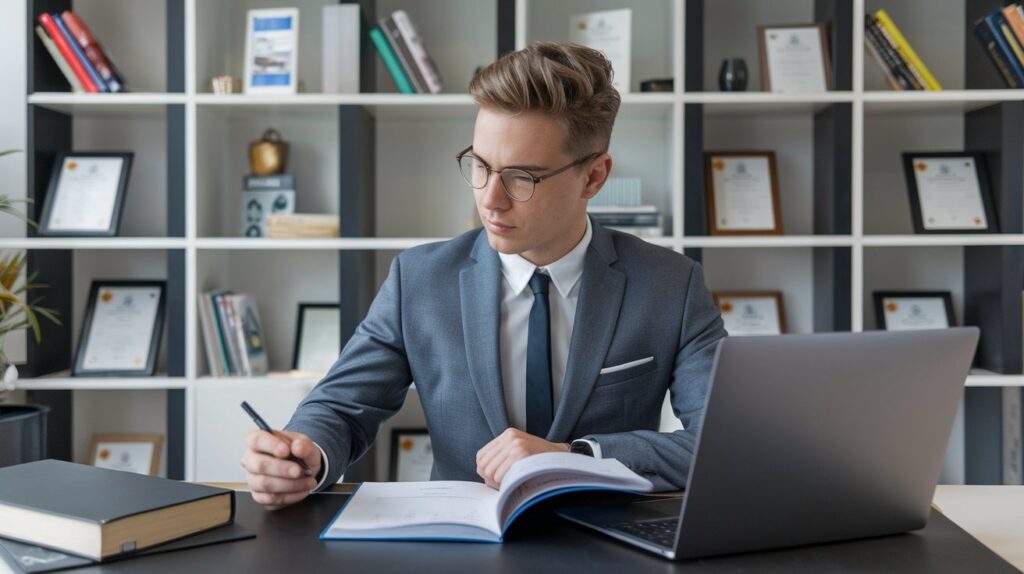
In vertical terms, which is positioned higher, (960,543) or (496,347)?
(496,347)

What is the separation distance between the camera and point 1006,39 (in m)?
2.82

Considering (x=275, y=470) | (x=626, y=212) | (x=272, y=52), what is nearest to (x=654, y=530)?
(x=275, y=470)

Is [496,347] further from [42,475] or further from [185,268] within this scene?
[185,268]

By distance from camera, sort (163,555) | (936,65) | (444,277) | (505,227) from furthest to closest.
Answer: (936,65) → (444,277) → (505,227) → (163,555)

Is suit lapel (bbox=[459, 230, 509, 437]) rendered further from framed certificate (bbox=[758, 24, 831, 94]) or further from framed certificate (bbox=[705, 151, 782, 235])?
framed certificate (bbox=[758, 24, 831, 94])

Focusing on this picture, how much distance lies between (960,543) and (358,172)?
7.09ft

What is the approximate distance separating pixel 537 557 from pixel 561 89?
0.79 m

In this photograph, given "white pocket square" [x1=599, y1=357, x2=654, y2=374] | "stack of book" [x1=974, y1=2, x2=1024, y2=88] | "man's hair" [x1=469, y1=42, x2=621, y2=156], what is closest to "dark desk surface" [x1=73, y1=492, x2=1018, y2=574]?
"white pocket square" [x1=599, y1=357, x2=654, y2=374]

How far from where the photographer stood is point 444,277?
1722 millimetres

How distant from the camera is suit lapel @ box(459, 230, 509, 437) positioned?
1.61 metres

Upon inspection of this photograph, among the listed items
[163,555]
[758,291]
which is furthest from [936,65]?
[163,555]

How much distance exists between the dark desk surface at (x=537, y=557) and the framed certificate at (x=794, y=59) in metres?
2.02

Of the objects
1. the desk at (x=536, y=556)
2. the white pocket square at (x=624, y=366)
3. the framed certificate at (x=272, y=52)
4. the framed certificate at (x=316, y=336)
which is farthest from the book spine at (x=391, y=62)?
the desk at (x=536, y=556)

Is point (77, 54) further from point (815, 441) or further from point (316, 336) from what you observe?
point (815, 441)
